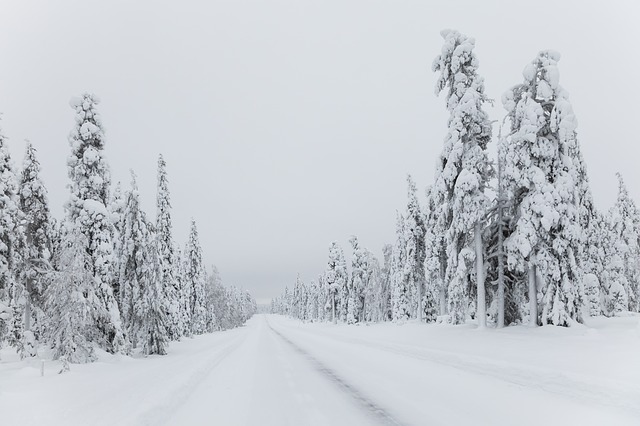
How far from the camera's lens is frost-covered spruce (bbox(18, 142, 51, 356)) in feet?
92.5

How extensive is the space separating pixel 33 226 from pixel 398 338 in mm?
25207

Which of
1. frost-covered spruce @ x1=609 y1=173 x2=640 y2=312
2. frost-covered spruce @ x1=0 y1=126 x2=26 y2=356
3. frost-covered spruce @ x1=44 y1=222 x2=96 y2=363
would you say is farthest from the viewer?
frost-covered spruce @ x1=609 y1=173 x2=640 y2=312

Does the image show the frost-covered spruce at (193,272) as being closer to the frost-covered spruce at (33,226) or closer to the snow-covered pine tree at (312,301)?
the frost-covered spruce at (33,226)

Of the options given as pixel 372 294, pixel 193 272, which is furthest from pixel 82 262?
pixel 372 294

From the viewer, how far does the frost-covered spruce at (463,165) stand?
25.3 metres

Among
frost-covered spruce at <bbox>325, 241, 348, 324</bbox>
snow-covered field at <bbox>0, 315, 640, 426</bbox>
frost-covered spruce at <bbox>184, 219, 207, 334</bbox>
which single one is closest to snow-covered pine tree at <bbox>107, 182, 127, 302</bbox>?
snow-covered field at <bbox>0, 315, 640, 426</bbox>

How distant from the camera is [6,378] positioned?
16.5 m

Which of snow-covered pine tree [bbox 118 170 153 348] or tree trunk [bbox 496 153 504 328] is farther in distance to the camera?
snow-covered pine tree [bbox 118 170 153 348]

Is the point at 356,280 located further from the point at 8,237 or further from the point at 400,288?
the point at 8,237

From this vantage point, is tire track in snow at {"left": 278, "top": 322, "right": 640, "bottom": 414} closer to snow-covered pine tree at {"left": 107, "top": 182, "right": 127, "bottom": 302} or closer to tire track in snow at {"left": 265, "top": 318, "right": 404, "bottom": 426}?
tire track in snow at {"left": 265, "top": 318, "right": 404, "bottom": 426}

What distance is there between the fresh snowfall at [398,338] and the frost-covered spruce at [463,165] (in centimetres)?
12

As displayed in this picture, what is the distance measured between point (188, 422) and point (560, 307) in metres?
21.2

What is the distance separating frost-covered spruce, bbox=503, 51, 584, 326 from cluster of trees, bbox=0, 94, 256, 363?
22.6m

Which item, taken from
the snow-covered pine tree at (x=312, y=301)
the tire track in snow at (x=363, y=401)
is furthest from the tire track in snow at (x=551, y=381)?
the snow-covered pine tree at (x=312, y=301)
